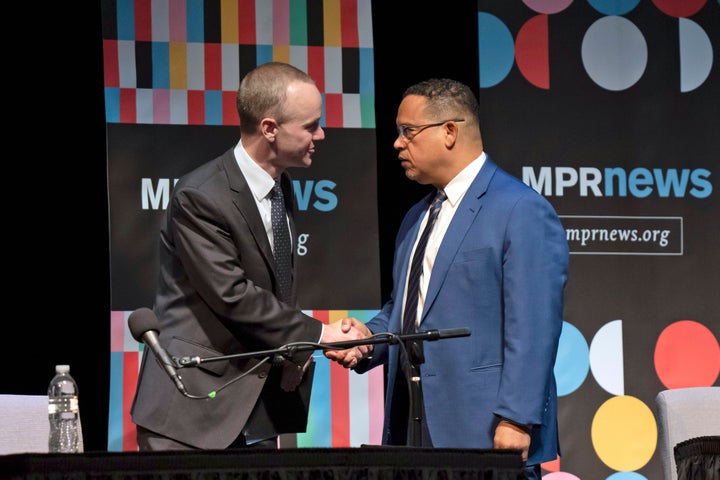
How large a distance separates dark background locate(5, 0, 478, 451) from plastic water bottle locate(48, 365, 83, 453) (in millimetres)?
1467

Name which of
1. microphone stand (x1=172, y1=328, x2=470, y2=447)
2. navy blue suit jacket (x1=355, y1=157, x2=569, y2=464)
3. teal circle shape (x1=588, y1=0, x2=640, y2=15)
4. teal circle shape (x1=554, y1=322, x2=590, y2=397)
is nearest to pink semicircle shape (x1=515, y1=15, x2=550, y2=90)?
teal circle shape (x1=588, y1=0, x2=640, y2=15)

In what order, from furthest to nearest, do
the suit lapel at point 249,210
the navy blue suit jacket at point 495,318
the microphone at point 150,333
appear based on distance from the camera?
the suit lapel at point 249,210 < the navy blue suit jacket at point 495,318 < the microphone at point 150,333

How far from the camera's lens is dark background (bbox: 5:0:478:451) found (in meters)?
4.49

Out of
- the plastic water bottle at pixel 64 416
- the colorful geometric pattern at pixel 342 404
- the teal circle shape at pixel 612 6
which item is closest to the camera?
the plastic water bottle at pixel 64 416

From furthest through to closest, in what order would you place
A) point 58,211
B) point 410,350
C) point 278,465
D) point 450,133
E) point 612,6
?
1. point 612,6
2. point 58,211
3. point 450,133
4. point 410,350
5. point 278,465

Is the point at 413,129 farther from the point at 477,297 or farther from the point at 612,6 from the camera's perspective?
the point at 612,6

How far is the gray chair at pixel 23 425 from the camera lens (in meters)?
3.28

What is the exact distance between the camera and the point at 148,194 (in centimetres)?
450

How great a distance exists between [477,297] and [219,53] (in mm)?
1878

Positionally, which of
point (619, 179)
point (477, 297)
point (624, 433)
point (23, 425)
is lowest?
point (624, 433)

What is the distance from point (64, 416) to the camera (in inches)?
114

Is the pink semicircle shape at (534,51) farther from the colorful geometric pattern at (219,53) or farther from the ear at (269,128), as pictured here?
the ear at (269,128)

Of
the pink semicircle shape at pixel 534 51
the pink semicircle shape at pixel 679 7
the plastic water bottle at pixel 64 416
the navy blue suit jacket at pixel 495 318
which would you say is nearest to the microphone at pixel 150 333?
the plastic water bottle at pixel 64 416

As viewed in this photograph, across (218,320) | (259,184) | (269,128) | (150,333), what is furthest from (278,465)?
(269,128)
